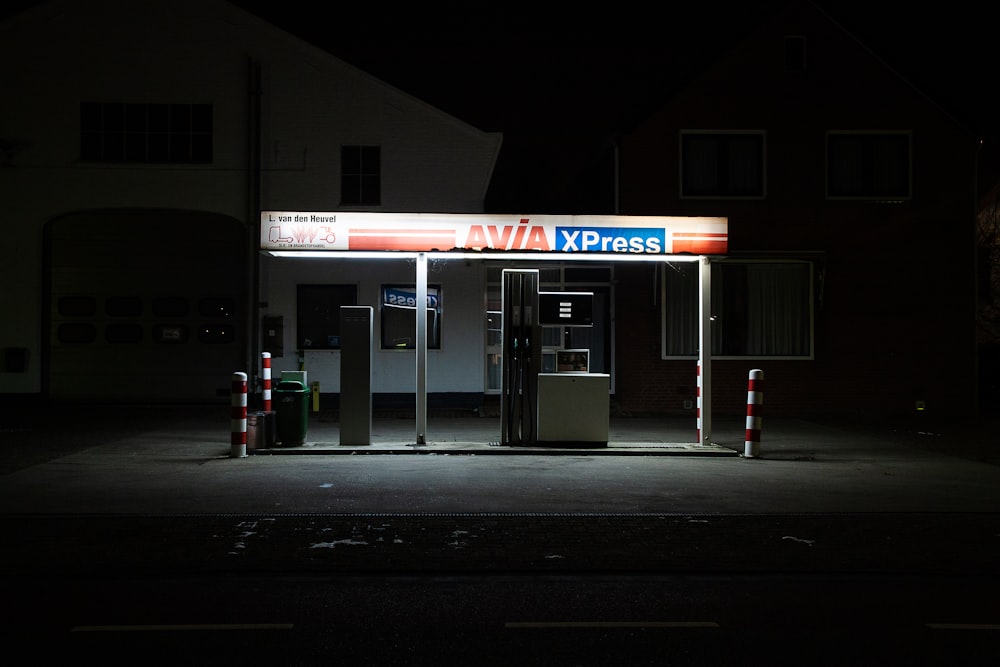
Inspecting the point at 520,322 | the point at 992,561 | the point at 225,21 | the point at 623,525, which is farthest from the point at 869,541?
the point at 225,21

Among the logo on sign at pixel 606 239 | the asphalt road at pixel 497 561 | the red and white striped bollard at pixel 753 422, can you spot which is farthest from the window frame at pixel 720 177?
the asphalt road at pixel 497 561

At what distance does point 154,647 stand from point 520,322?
346 inches

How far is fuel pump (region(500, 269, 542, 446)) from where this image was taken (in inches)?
521

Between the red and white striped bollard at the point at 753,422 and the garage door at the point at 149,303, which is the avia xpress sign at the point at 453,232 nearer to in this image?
the red and white striped bollard at the point at 753,422

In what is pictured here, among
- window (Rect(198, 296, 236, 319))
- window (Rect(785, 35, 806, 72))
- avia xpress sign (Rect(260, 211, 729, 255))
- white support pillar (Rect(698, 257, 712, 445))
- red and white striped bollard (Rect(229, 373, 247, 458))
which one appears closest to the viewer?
red and white striped bollard (Rect(229, 373, 247, 458))

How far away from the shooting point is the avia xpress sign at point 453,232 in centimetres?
1268

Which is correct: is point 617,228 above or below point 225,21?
below

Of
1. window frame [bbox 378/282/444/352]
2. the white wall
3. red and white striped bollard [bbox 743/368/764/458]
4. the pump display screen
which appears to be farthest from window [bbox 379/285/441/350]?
red and white striped bollard [bbox 743/368/764/458]

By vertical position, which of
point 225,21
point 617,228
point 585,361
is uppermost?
point 225,21

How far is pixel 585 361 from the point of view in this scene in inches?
524

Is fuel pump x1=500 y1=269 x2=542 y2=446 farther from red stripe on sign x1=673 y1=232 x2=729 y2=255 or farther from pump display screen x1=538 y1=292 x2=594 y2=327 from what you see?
red stripe on sign x1=673 y1=232 x2=729 y2=255

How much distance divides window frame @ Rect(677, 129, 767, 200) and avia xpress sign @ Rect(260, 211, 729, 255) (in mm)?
6385

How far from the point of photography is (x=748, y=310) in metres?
19.0

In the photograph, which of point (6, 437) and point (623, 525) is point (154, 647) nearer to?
point (623, 525)
